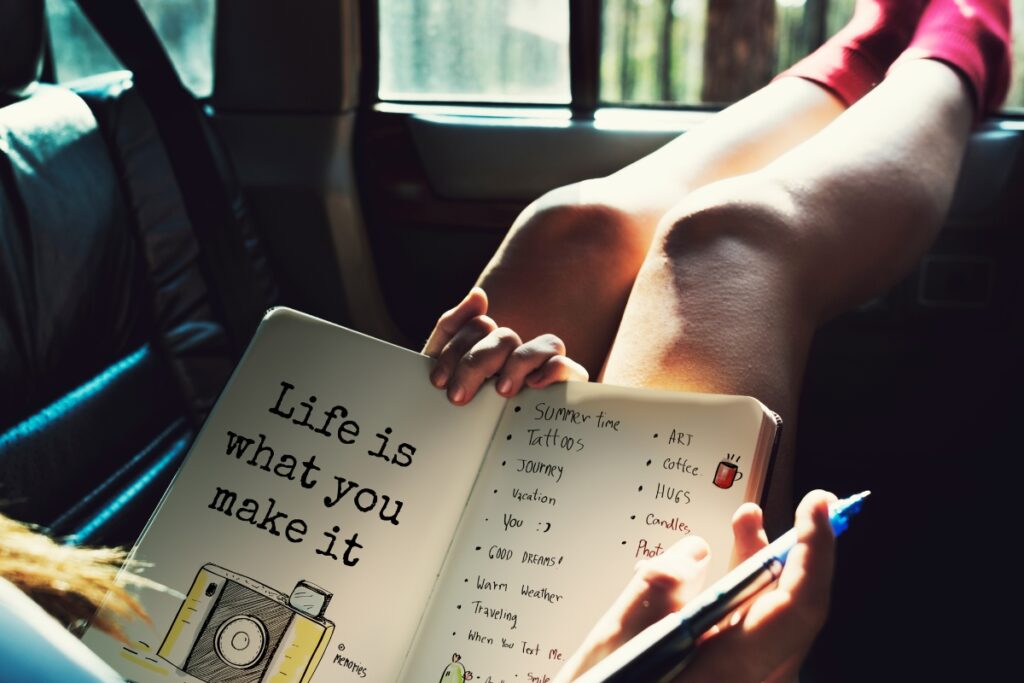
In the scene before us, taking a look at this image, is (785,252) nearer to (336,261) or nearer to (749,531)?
(749,531)

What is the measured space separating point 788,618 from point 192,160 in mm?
946

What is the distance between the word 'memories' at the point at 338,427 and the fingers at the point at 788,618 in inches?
10.1

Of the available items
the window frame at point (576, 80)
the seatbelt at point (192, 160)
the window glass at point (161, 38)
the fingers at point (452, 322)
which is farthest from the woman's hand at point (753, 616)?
the window glass at point (161, 38)

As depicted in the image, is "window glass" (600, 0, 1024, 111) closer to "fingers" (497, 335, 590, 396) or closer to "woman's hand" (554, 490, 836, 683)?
"fingers" (497, 335, 590, 396)

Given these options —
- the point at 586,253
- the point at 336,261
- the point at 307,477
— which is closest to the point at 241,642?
the point at 307,477

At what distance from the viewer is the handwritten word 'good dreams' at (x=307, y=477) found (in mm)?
672

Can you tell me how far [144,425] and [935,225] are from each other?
881mm

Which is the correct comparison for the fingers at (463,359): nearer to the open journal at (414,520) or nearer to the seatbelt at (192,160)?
the open journal at (414,520)

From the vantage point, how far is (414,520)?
667 mm

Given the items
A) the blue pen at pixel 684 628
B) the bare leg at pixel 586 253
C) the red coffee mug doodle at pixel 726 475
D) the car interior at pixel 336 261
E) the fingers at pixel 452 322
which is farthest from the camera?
the car interior at pixel 336 261

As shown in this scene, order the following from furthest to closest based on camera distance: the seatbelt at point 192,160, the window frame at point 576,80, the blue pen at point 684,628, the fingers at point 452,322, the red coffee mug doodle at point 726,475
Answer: the window frame at point 576,80, the seatbelt at point 192,160, the fingers at point 452,322, the red coffee mug doodle at point 726,475, the blue pen at point 684,628

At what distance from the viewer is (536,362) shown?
2.32 feet

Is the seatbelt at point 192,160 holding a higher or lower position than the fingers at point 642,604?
higher

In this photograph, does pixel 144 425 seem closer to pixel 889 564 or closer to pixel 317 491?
pixel 317 491
